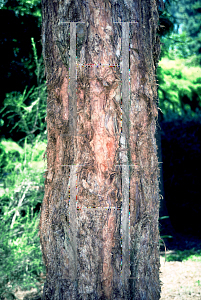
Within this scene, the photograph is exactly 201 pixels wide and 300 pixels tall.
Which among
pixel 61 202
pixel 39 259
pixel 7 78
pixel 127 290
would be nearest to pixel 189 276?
pixel 39 259

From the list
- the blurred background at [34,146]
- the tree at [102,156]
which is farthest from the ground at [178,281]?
the tree at [102,156]

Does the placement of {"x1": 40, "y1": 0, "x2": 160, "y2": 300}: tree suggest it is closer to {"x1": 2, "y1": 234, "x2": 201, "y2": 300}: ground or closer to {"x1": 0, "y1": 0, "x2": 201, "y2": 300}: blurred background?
{"x1": 0, "y1": 0, "x2": 201, "y2": 300}: blurred background

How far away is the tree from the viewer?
6.19ft

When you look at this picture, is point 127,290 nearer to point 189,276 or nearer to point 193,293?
point 193,293

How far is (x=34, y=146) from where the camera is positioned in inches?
177

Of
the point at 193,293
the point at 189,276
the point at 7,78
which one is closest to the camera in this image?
the point at 193,293

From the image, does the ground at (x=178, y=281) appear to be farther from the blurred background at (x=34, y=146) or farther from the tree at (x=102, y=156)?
the tree at (x=102, y=156)

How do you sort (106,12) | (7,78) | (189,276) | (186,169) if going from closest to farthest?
1. (106,12)
2. (189,276)
3. (7,78)
4. (186,169)

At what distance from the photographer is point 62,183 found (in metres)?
1.99

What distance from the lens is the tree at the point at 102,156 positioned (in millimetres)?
1886

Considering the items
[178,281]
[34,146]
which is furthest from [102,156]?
[34,146]

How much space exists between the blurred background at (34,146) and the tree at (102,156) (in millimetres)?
302

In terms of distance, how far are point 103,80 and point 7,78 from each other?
3.12 meters

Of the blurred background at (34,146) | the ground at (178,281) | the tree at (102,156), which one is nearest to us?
the tree at (102,156)
